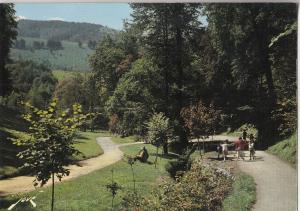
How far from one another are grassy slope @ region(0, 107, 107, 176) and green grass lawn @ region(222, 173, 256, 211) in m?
2.54

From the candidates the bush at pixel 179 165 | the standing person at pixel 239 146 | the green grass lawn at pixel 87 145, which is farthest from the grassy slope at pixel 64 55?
the standing person at pixel 239 146

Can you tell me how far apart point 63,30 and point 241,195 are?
172 inches

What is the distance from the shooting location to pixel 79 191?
13000mm

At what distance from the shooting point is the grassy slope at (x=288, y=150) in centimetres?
1280

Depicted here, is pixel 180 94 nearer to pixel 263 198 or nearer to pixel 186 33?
pixel 186 33

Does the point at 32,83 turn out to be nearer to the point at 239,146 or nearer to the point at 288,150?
the point at 239,146

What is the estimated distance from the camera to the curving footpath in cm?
1301

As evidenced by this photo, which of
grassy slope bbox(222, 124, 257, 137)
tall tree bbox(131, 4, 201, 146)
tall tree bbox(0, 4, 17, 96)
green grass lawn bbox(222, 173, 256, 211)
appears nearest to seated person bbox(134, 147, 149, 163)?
tall tree bbox(131, 4, 201, 146)

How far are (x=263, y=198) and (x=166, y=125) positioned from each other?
2172mm

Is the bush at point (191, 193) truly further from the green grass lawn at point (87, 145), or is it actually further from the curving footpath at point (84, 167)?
the green grass lawn at point (87, 145)

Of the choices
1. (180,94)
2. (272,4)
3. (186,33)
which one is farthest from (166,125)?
(272,4)

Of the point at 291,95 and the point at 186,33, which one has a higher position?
the point at 186,33

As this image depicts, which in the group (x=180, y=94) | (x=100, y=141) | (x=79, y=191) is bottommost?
(x=79, y=191)

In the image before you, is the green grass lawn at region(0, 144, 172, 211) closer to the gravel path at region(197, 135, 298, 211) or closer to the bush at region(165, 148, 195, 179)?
the bush at region(165, 148, 195, 179)
